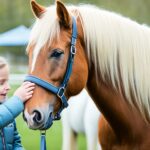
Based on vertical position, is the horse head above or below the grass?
above

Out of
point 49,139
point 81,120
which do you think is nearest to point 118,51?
point 81,120

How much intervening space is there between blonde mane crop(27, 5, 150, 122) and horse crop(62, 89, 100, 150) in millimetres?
1878

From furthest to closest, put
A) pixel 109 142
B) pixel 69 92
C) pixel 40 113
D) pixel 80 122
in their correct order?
pixel 80 122 → pixel 109 142 → pixel 69 92 → pixel 40 113

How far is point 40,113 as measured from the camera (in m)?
3.09

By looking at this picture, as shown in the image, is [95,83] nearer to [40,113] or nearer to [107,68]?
[107,68]

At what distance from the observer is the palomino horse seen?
3.18m

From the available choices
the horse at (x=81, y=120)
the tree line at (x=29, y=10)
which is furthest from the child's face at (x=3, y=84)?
the tree line at (x=29, y=10)

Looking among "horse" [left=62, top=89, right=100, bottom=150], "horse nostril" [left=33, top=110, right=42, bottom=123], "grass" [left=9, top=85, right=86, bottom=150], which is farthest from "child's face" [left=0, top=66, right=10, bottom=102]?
"grass" [left=9, top=85, right=86, bottom=150]

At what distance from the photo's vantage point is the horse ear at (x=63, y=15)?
3203 millimetres

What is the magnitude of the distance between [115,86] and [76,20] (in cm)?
47

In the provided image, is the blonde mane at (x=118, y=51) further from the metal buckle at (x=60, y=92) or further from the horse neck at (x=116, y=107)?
the metal buckle at (x=60, y=92)

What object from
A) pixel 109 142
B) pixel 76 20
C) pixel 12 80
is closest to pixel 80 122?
pixel 109 142

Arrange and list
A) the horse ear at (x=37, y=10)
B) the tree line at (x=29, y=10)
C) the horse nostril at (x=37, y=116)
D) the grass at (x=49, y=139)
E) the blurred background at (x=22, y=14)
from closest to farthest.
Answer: the horse nostril at (x=37, y=116) → the horse ear at (x=37, y=10) → the grass at (x=49, y=139) → the blurred background at (x=22, y=14) → the tree line at (x=29, y=10)

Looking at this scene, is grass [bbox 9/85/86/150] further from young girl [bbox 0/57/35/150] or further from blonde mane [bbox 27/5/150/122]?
blonde mane [bbox 27/5/150/122]
